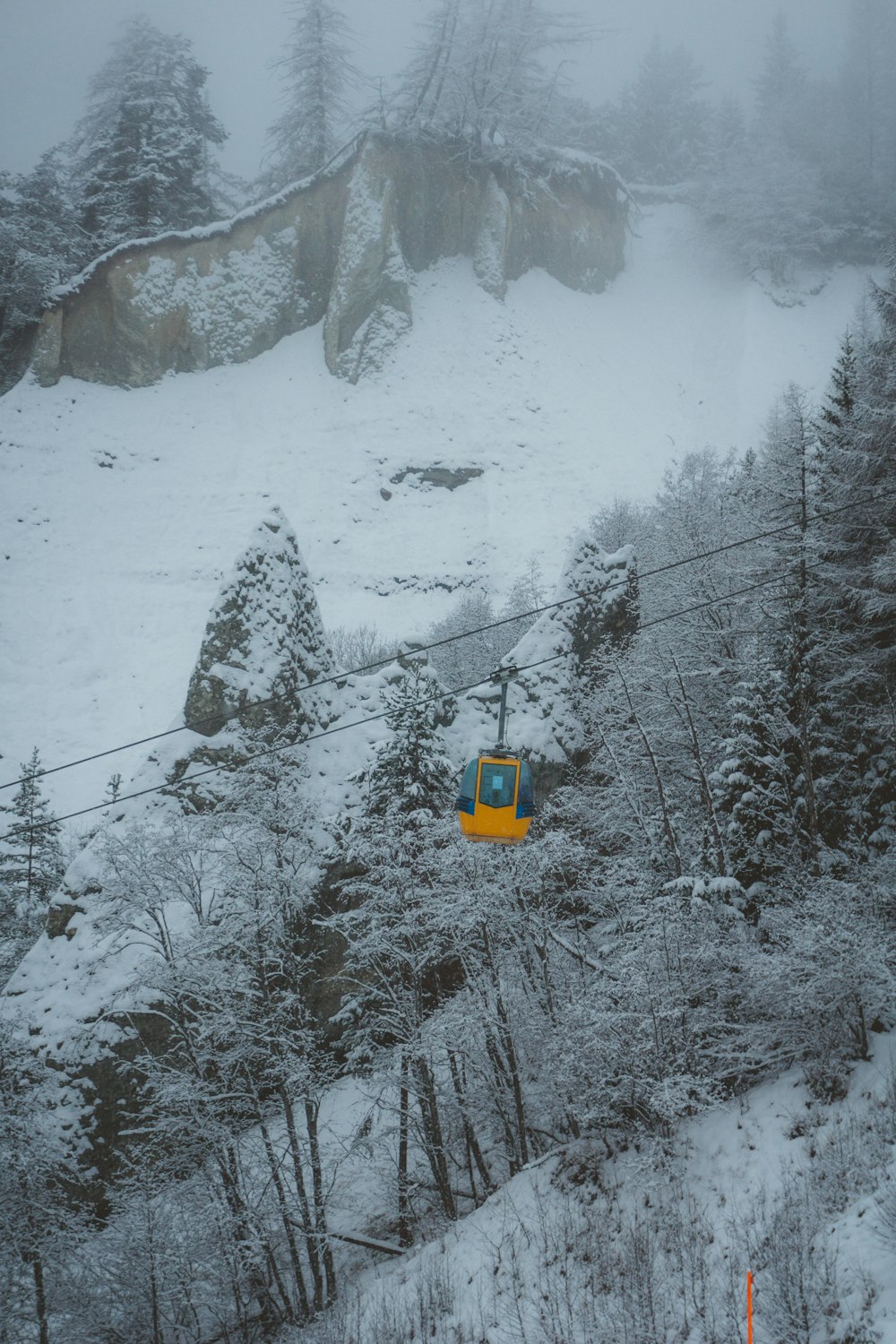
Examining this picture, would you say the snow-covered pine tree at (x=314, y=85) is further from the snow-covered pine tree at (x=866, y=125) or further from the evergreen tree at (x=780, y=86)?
the snow-covered pine tree at (x=866, y=125)

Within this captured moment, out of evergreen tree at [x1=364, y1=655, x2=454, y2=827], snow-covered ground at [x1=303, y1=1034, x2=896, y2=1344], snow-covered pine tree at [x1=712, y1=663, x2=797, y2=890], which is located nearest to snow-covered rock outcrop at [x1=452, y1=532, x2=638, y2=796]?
evergreen tree at [x1=364, y1=655, x2=454, y2=827]

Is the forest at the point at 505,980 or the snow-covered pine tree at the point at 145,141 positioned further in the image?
the snow-covered pine tree at the point at 145,141

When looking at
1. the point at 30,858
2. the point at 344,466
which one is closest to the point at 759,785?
the point at 30,858

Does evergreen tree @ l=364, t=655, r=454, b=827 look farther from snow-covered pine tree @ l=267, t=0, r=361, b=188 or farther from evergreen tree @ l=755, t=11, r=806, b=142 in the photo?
evergreen tree @ l=755, t=11, r=806, b=142

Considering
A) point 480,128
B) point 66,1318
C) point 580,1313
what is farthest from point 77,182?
point 580,1313

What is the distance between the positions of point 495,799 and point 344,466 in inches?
1327

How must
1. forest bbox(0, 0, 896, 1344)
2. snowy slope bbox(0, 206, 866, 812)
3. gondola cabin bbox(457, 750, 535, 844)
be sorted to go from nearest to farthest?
gondola cabin bbox(457, 750, 535, 844) → forest bbox(0, 0, 896, 1344) → snowy slope bbox(0, 206, 866, 812)

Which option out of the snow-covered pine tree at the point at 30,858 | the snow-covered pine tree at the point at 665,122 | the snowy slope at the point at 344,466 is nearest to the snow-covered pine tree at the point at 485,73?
the snowy slope at the point at 344,466

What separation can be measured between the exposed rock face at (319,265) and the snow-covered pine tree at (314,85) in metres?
4.73

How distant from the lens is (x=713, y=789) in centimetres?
1582

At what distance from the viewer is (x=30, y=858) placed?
72.3ft

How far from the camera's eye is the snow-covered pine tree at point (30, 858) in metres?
21.0

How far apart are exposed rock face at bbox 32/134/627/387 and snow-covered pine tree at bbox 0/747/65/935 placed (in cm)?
2716

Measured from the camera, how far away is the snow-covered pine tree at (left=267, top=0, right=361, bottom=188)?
49.2 metres
